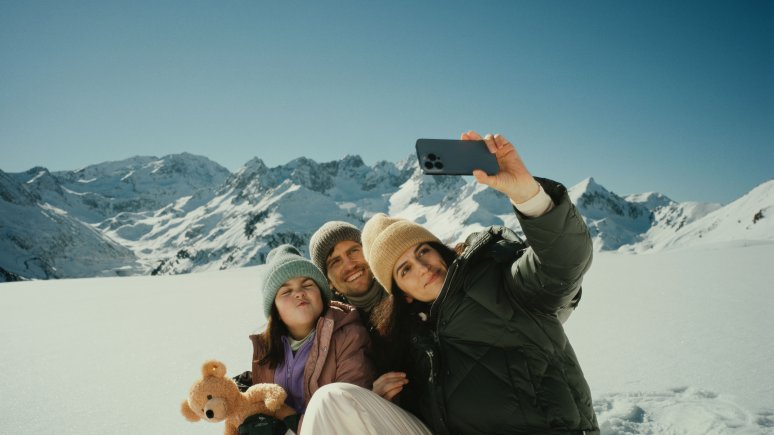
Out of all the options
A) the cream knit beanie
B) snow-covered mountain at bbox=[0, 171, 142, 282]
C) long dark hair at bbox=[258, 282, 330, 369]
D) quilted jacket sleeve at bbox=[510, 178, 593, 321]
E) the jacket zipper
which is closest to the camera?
quilted jacket sleeve at bbox=[510, 178, 593, 321]

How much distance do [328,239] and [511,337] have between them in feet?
7.23

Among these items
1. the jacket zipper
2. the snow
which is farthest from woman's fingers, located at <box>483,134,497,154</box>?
the snow

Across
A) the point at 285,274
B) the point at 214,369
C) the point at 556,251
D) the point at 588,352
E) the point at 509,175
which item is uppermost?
the point at 509,175

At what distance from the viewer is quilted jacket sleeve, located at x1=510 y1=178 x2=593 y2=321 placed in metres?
1.82

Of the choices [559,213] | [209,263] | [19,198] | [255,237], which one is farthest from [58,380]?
[19,198]

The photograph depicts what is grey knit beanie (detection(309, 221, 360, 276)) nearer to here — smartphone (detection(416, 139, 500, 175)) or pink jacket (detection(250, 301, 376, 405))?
pink jacket (detection(250, 301, 376, 405))

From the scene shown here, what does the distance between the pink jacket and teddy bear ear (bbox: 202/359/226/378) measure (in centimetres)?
55

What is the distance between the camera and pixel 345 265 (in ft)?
12.8

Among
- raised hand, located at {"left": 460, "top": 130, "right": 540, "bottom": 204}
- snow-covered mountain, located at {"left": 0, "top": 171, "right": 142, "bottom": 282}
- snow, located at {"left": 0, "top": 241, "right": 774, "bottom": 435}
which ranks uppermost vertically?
snow-covered mountain, located at {"left": 0, "top": 171, "right": 142, "bottom": 282}

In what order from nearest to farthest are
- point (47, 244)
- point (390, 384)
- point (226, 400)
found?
point (390, 384), point (226, 400), point (47, 244)

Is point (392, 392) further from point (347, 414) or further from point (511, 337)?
point (511, 337)

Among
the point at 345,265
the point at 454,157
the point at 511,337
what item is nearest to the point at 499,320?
the point at 511,337

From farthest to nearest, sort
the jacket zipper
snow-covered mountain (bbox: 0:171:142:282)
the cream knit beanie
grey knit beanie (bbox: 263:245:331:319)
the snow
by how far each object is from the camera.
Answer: snow-covered mountain (bbox: 0:171:142:282) → the snow → grey knit beanie (bbox: 263:245:331:319) → the cream knit beanie → the jacket zipper

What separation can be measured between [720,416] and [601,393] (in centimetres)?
80
